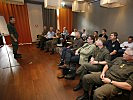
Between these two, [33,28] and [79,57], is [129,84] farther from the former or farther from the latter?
[33,28]

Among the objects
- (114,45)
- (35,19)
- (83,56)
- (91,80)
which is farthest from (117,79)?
(35,19)

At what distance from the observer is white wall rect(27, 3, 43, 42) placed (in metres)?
6.65

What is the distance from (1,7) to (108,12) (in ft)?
17.4

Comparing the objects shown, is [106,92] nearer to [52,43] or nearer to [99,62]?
[99,62]

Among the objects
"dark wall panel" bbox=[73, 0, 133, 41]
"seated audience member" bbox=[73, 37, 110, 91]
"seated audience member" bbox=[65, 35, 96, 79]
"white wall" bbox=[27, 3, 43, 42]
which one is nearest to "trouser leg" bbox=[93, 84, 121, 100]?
"seated audience member" bbox=[73, 37, 110, 91]

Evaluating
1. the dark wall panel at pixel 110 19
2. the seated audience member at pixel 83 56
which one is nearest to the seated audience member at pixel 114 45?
the seated audience member at pixel 83 56

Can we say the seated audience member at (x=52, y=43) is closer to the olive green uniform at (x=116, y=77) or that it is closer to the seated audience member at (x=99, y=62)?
the seated audience member at (x=99, y=62)

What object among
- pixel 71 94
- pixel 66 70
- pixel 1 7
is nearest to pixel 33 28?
pixel 1 7

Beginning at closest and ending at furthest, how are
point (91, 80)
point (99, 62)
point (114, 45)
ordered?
point (91, 80), point (99, 62), point (114, 45)

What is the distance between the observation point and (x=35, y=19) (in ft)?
22.5

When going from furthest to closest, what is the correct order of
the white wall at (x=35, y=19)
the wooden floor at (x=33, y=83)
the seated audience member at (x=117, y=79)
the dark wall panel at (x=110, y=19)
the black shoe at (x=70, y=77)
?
the white wall at (x=35, y=19), the dark wall panel at (x=110, y=19), the black shoe at (x=70, y=77), the wooden floor at (x=33, y=83), the seated audience member at (x=117, y=79)

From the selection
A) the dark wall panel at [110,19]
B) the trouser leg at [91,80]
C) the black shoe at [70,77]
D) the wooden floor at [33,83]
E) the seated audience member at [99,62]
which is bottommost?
the wooden floor at [33,83]

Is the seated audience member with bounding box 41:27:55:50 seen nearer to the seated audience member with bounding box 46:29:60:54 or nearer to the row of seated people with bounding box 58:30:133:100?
the seated audience member with bounding box 46:29:60:54

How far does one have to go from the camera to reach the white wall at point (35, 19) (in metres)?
6.65
